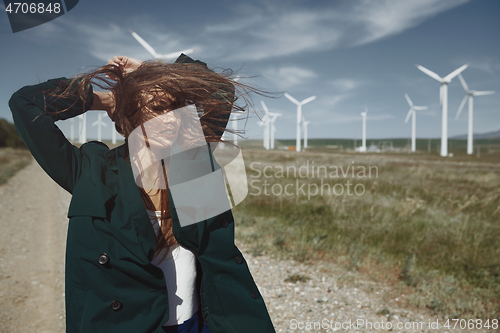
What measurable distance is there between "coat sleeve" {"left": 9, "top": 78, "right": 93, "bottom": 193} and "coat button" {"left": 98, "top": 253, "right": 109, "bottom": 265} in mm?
381

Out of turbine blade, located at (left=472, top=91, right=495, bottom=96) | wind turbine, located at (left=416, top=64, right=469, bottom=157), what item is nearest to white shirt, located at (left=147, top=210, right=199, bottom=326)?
wind turbine, located at (left=416, top=64, right=469, bottom=157)

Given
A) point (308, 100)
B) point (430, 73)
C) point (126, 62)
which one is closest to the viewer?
point (126, 62)

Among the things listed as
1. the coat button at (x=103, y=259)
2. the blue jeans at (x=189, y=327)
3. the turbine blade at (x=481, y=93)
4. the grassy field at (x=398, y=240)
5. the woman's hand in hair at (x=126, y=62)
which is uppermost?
the turbine blade at (x=481, y=93)

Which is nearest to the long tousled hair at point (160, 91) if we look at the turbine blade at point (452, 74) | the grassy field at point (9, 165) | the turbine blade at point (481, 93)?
the grassy field at point (9, 165)

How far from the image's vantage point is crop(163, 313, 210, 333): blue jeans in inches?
60.3

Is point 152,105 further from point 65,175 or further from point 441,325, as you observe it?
point 441,325

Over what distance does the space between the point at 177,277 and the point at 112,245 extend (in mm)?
373

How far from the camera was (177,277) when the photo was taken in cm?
154

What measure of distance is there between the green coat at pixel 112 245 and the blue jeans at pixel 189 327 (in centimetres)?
13

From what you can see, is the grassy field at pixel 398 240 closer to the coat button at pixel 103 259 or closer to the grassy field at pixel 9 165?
the coat button at pixel 103 259

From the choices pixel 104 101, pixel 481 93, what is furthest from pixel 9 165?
pixel 481 93

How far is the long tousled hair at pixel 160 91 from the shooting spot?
4.53 ft

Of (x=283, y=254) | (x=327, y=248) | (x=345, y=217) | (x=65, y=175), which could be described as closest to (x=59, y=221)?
(x=283, y=254)

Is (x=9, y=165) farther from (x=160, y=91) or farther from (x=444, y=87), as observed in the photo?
(x=444, y=87)
